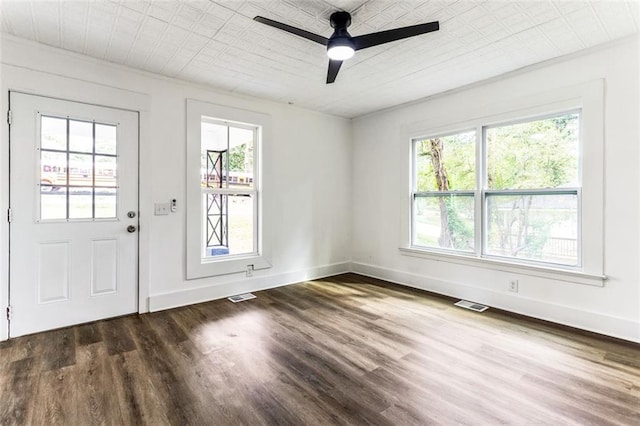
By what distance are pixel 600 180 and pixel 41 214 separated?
507cm

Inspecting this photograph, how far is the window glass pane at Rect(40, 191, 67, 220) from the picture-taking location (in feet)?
9.43

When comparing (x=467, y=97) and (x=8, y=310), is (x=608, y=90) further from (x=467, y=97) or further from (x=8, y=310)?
(x=8, y=310)

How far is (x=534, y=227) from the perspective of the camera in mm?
3320

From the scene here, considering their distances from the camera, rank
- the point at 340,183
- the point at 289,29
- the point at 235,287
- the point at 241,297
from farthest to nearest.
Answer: the point at 340,183
the point at 235,287
the point at 241,297
the point at 289,29

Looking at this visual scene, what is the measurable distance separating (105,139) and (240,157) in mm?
1507

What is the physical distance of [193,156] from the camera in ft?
12.2

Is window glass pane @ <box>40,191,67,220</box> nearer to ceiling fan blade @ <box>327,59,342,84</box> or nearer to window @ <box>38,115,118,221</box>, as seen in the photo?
window @ <box>38,115,118,221</box>

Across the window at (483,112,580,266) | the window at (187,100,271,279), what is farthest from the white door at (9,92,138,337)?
the window at (483,112,580,266)

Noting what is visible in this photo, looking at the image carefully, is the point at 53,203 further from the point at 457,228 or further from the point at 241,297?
the point at 457,228

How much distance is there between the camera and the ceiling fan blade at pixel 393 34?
2.14 meters

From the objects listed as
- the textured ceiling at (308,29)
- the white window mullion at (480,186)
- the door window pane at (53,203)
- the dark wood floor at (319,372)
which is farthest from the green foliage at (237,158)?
the white window mullion at (480,186)

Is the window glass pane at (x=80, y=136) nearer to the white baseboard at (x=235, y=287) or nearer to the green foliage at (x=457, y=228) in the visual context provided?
the white baseboard at (x=235, y=287)

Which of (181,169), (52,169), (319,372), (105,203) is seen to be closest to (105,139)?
(52,169)

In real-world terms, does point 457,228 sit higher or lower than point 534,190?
lower
